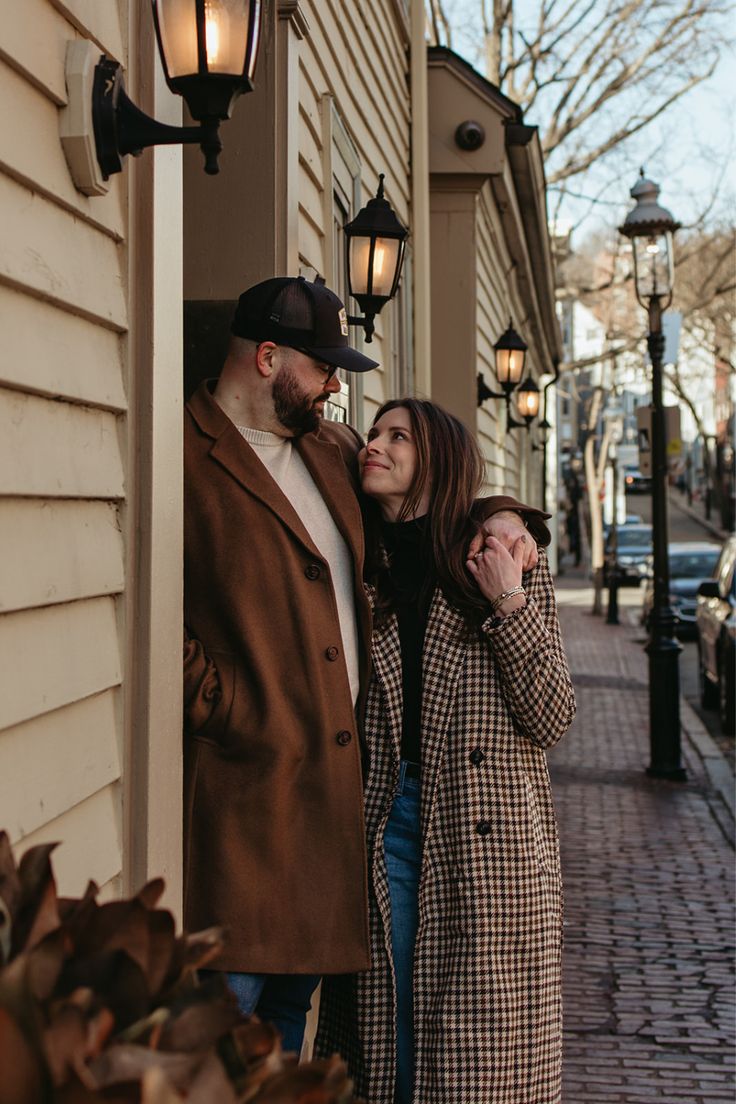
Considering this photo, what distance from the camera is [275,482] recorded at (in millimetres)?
3104

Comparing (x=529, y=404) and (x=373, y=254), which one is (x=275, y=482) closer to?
(x=373, y=254)

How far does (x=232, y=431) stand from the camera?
3.13 m

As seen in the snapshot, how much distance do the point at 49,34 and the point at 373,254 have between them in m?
3.39

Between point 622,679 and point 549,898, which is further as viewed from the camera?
point 622,679

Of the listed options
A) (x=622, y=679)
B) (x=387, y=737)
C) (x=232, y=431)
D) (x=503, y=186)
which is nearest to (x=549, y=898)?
(x=387, y=737)

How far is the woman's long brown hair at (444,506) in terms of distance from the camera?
3.31 m

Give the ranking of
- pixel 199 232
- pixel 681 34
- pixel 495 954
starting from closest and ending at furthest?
pixel 495 954, pixel 199 232, pixel 681 34

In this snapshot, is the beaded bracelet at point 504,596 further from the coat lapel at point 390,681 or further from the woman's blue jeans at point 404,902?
the woman's blue jeans at point 404,902

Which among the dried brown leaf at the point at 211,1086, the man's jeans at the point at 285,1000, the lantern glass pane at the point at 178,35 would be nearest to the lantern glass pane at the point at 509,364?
the man's jeans at the point at 285,1000

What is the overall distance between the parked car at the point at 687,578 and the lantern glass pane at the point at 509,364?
10.7 metres

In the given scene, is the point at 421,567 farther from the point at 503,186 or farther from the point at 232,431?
the point at 503,186

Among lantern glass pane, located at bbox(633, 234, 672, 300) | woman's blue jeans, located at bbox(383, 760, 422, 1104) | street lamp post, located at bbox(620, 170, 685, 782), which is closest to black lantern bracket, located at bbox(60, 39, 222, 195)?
woman's blue jeans, located at bbox(383, 760, 422, 1104)

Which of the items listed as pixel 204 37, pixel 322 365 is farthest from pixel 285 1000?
pixel 204 37

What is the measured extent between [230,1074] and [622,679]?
55.6 ft
